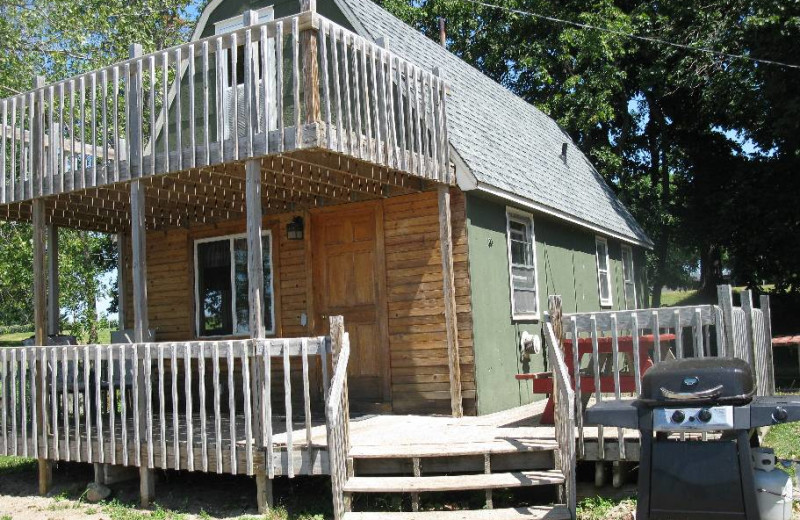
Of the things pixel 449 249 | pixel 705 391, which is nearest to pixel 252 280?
pixel 449 249

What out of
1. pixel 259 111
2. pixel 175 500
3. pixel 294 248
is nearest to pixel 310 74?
pixel 259 111

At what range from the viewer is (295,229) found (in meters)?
10.3

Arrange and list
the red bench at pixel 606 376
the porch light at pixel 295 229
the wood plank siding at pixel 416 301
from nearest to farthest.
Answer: the red bench at pixel 606 376 < the wood plank siding at pixel 416 301 < the porch light at pixel 295 229

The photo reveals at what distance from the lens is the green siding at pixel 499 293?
9344 millimetres

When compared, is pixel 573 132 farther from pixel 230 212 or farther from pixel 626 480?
pixel 626 480

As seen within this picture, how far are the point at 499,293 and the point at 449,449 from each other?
3708 mm

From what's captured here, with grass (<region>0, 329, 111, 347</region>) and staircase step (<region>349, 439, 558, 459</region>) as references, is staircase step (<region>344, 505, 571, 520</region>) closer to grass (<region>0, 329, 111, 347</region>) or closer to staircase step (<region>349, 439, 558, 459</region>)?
staircase step (<region>349, 439, 558, 459</region>)

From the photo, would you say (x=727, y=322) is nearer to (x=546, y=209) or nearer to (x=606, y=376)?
(x=606, y=376)

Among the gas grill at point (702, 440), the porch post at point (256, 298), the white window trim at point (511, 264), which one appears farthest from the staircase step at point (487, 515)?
the white window trim at point (511, 264)

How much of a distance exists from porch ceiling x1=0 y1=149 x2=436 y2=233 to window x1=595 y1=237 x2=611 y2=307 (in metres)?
6.73

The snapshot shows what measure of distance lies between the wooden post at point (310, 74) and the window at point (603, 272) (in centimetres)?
923

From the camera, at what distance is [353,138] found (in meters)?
7.30

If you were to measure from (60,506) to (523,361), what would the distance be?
5874mm

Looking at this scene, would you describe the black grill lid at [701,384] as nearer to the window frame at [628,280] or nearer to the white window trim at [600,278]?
the white window trim at [600,278]
